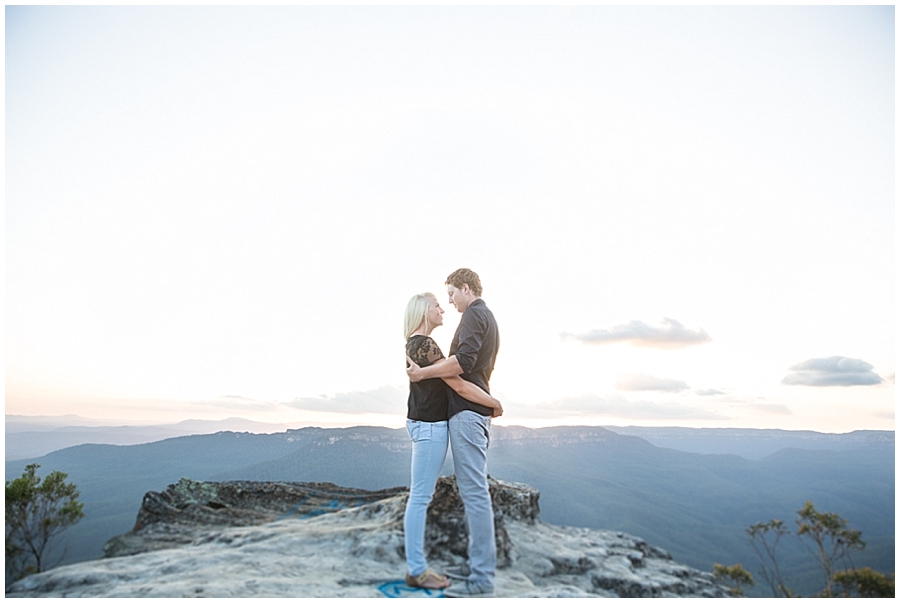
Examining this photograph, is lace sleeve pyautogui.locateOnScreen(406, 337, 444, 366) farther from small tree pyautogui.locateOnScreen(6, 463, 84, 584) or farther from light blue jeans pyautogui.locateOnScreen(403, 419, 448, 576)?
small tree pyautogui.locateOnScreen(6, 463, 84, 584)

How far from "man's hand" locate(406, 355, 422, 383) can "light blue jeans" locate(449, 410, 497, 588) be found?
0.49m

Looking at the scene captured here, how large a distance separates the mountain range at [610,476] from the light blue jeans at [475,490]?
4.24 m

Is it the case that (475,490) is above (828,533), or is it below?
above

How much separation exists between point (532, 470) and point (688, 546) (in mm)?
24583

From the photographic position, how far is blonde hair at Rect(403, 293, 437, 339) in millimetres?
5098

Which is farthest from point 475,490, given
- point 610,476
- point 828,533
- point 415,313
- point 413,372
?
point 610,476

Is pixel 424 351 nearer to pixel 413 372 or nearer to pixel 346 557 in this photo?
pixel 413 372

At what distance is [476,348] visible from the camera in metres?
4.75

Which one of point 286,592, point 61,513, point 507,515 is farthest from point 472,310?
point 61,513

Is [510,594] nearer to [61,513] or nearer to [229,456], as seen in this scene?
[61,513]

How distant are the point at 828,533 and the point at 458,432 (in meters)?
10.3

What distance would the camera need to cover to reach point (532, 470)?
82.5 m

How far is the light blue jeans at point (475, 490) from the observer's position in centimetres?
462

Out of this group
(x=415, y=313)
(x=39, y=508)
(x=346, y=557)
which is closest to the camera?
(x=415, y=313)
